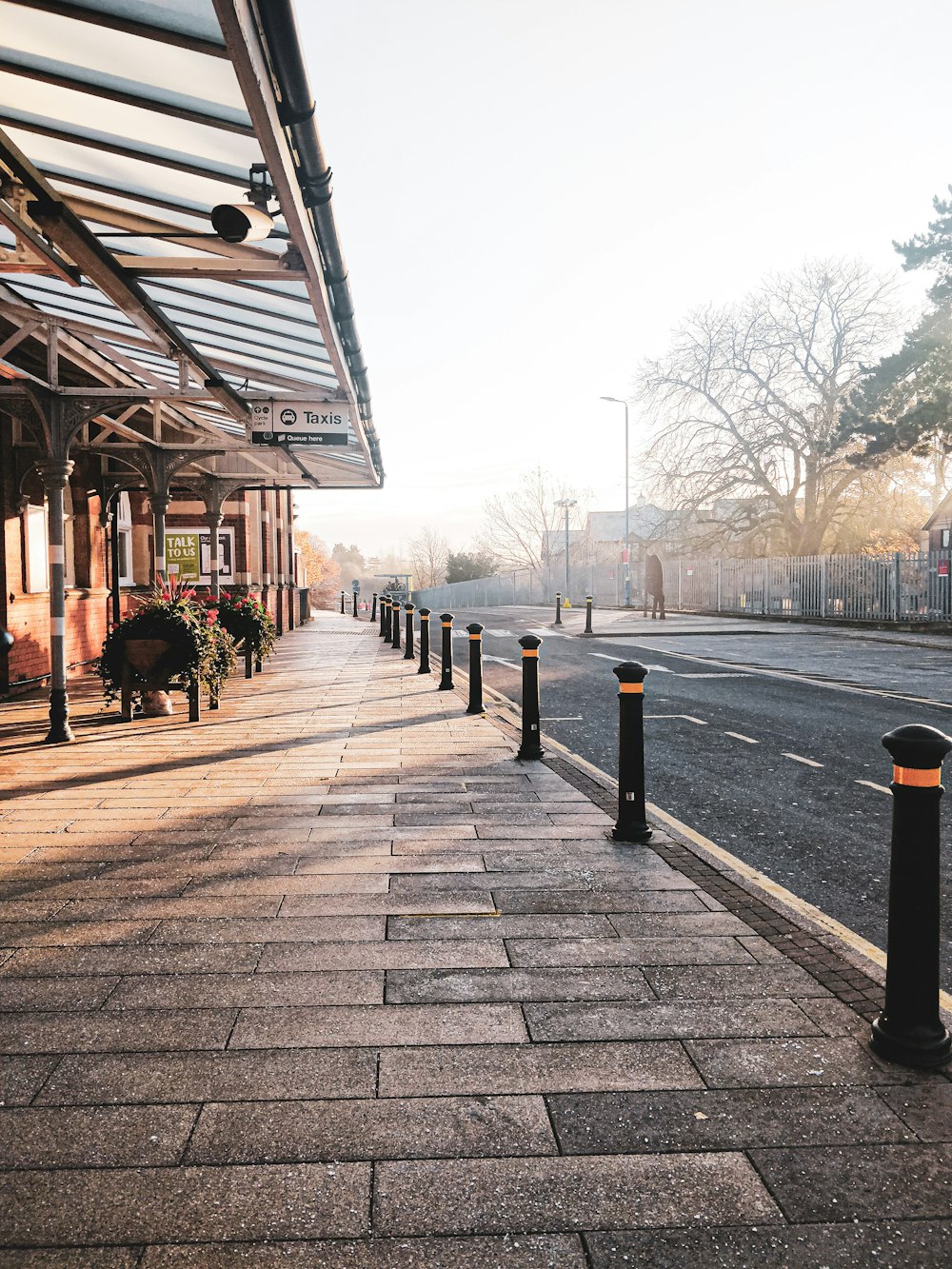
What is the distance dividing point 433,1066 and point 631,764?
9.33 ft

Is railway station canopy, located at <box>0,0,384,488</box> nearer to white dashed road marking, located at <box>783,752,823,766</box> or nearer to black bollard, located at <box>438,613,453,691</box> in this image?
black bollard, located at <box>438,613,453,691</box>

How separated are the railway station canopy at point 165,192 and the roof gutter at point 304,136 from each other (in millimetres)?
11

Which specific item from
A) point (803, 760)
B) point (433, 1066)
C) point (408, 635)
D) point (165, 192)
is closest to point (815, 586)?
point (408, 635)

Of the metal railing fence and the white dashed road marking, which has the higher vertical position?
the metal railing fence

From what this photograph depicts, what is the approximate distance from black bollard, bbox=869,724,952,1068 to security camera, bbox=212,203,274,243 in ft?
15.1

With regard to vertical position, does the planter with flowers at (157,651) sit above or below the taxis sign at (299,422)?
below

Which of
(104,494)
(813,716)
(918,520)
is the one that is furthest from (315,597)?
(813,716)

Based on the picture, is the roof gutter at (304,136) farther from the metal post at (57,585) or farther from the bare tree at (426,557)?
the bare tree at (426,557)

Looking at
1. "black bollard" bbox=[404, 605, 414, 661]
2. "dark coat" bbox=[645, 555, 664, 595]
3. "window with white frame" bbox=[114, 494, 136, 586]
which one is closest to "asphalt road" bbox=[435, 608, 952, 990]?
"black bollard" bbox=[404, 605, 414, 661]

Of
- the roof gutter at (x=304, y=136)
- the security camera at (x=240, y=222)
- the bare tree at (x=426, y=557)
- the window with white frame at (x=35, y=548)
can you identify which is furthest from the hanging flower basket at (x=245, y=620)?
the bare tree at (x=426, y=557)

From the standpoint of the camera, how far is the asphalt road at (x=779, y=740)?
5.21 meters

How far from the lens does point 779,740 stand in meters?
9.11

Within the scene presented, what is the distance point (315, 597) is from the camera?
8288 cm

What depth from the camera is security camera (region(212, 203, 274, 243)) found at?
5480mm
